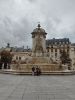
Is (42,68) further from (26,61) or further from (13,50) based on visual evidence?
(13,50)

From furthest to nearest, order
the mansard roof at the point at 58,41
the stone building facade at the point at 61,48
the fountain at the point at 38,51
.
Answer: the mansard roof at the point at 58,41 < the stone building facade at the point at 61,48 < the fountain at the point at 38,51

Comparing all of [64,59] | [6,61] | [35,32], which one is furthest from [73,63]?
[35,32]

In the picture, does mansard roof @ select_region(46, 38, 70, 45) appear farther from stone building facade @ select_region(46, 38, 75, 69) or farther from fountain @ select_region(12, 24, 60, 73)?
fountain @ select_region(12, 24, 60, 73)

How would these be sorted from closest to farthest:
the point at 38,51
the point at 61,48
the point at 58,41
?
the point at 38,51
the point at 61,48
the point at 58,41

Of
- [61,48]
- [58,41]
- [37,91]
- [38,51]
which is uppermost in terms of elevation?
[58,41]

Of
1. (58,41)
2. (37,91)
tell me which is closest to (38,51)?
(37,91)

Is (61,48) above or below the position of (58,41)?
below

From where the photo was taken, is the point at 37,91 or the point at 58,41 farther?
the point at 58,41

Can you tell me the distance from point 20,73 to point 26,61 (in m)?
11.0

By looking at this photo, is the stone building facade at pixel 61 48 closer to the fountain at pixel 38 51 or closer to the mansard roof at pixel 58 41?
the mansard roof at pixel 58 41

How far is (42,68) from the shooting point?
40312mm

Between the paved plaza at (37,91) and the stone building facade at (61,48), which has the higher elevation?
the stone building facade at (61,48)

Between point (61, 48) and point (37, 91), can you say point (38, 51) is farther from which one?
point (61, 48)

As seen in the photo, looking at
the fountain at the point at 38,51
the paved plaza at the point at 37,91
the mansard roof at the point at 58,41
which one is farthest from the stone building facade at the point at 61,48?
the paved plaza at the point at 37,91
